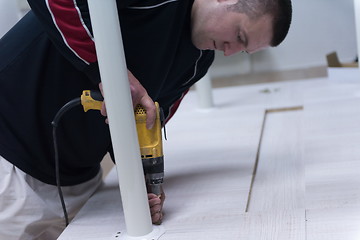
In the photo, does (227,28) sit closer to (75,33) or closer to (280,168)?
(75,33)

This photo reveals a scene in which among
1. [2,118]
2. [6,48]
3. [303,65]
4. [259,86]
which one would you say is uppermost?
[6,48]

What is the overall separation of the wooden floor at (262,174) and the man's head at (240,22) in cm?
33

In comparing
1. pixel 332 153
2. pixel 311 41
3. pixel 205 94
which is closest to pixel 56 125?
pixel 332 153

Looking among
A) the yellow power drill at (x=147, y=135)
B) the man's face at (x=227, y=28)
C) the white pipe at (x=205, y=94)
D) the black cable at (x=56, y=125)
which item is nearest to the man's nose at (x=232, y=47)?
the man's face at (x=227, y=28)

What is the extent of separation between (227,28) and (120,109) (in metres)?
0.29

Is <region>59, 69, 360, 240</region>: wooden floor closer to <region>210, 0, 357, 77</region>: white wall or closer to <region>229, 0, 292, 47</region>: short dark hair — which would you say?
<region>229, 0, 292, 47</region>: short dark hair

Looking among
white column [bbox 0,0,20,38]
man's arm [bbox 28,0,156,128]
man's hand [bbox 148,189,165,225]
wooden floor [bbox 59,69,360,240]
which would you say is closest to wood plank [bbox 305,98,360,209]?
wooden floor [bbox 59,69,360,240]

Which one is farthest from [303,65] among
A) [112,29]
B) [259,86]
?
[112,29]

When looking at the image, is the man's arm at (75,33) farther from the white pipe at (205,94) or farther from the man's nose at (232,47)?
the white pipe at (205,94)

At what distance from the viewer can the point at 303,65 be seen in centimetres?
306

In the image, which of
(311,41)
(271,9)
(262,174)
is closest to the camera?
(271,9)

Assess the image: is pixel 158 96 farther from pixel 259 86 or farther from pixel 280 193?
pixel 259 86

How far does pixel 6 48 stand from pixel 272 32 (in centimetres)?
58

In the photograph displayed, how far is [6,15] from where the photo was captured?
52.6 inches
